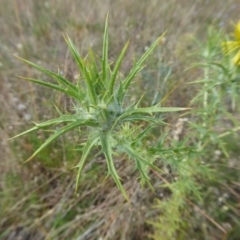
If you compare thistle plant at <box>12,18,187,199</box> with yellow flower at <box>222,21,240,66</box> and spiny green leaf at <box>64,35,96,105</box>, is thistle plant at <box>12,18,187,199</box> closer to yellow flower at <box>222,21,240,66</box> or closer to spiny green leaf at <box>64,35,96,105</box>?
spiny green leaf at <box>64,35,96,105</box>

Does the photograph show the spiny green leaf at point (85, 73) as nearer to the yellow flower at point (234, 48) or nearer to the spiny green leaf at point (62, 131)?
the spiny green leaf at point (62, 131)

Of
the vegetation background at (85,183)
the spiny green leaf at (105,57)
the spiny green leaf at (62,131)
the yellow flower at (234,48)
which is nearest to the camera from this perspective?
the spiny green leaf at (62,131)

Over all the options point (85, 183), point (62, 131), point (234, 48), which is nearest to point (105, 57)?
point (62, 131)

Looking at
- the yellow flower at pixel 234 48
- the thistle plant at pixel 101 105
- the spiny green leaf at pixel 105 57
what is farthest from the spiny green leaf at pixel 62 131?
the yellow flower at pixel 234 48

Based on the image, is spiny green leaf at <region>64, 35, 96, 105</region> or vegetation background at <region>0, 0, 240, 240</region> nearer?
spiny green leaf at <region>64, 35, 96, 105</region>

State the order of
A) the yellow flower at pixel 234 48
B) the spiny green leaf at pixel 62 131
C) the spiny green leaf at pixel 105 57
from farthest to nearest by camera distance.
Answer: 1. the yellow flower at pixel 234 48
2. the spiny green leaf at pixel 105 57
3. the spiny green leaf at pixel 62 131

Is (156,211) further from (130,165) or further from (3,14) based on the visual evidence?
Answer: (3,14)

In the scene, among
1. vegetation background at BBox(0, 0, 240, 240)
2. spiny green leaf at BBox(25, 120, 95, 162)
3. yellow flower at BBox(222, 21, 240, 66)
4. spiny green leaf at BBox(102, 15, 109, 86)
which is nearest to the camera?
spiny green leaf at BBox(25, 120, 95, 162)

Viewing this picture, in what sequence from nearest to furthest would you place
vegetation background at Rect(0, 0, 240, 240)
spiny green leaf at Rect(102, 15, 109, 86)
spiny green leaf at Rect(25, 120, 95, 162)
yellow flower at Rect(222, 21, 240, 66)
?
spiny green leaf at Rect(25, 120, 95, 162)
spiny green leaf at Rect(102, 15, 109, 86)
yellow flower at Rect(222, 21, 240, 66)
vegetation background at Rect(0, 0, 240, 240)

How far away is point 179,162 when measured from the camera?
6.07ft

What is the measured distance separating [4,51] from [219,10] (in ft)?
8.63

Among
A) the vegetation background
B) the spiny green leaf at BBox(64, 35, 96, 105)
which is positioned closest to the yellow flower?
the vegetation background

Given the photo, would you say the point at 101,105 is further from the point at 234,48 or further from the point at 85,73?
the point at 234,48

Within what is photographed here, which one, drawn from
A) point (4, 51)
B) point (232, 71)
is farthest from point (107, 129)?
point (4, 51)
